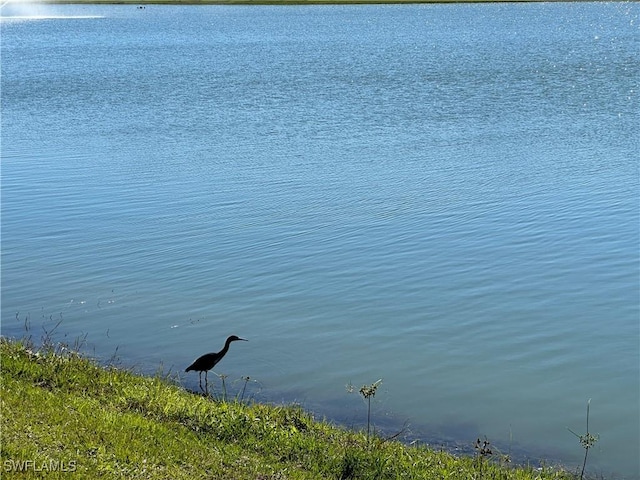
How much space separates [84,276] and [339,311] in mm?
5002

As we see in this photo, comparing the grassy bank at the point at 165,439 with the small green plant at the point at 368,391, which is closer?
the grassy bank at the point at 165,439

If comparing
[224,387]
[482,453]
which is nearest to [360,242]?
[224,387]

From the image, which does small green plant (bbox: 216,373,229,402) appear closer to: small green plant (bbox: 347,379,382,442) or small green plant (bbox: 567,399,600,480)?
small green plant (bbox: 347,379,382,442)

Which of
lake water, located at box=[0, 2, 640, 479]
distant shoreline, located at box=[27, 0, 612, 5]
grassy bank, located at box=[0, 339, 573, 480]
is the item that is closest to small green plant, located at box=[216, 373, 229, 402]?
lake water, located at box=[0, 2, 640, 479]

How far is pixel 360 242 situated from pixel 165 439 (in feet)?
33.6

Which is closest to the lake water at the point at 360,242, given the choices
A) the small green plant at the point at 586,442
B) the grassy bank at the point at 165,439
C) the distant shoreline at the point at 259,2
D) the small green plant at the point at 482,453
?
the small green plant at the point at 586,442

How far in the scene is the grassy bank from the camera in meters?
8.09

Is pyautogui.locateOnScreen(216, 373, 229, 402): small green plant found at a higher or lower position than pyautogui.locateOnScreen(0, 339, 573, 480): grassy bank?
lower

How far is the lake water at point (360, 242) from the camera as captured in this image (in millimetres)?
12367

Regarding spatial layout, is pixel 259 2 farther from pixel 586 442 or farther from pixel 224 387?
pixel 586 442

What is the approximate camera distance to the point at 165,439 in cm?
891

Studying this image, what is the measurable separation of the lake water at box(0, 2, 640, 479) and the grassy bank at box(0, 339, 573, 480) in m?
1.12

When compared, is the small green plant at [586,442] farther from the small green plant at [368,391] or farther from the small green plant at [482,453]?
the small green plant at [368,391]

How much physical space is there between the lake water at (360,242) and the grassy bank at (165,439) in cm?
112
